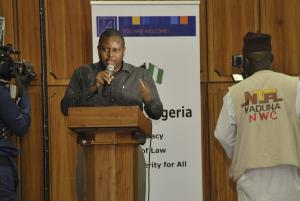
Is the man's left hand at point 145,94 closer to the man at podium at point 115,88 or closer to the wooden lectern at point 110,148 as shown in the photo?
the man at podium at point 115,88

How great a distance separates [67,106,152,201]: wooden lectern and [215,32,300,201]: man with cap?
68cm

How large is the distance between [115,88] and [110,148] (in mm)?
737

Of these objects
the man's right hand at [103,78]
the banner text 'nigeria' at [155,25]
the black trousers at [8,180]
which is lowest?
the black trousers at [8,180]

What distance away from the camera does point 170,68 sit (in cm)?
436

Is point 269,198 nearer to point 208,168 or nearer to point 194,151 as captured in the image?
point 194,151

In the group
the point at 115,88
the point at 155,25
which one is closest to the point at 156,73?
the point at 155,25

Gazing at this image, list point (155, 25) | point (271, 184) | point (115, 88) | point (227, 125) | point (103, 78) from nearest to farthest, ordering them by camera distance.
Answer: point (103, 78), point (271, 184), point (227, 125), point (115, 88), point (155, 25)

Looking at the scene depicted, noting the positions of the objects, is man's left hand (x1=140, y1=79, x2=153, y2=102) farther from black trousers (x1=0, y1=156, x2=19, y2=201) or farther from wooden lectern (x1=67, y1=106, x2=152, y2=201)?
black trousers (x1=0, y1=156, x2=19, y2=201)

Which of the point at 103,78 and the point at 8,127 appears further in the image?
the point at 8,127

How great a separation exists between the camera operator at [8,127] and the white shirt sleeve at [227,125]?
118 cm

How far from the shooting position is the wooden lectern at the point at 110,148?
250 centimetres

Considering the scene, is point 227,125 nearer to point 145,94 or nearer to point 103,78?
point 145,94

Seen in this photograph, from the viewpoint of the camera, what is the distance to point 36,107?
459 cm

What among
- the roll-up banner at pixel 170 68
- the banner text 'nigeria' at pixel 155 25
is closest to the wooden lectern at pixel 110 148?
the roll-up banner at pixel 170 68
